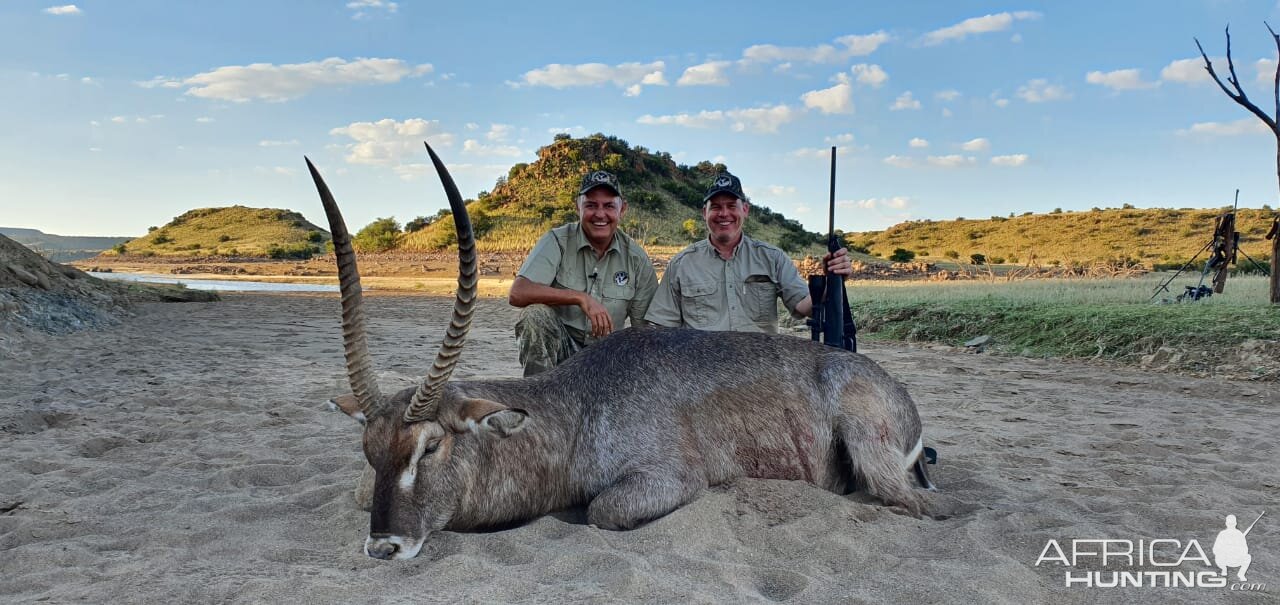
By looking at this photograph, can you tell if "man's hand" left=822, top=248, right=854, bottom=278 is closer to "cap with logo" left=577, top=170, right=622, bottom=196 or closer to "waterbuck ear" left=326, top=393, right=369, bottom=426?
"cap with logo" left=577, top=170, right=622, bottom=196

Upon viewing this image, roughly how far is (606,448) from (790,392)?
1339 mm

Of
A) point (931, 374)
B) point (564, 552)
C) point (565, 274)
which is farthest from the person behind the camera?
point (931, 374)

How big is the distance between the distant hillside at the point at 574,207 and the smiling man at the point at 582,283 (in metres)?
44.8

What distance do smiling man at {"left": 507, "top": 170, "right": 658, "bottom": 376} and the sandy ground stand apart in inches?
72.9

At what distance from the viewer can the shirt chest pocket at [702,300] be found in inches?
306

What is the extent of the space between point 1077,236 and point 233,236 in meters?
87.7

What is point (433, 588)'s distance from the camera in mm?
3809

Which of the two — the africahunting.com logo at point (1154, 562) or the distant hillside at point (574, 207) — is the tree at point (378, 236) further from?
the africahunting.com logo at point (1154, 562)

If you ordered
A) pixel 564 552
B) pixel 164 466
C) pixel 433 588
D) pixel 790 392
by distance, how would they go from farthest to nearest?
1. pixel 164 466
2. pixel 790 392
3. pixel 564 552
4. pixel 433 588

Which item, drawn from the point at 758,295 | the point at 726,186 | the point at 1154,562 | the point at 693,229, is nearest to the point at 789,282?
the point at 758,295

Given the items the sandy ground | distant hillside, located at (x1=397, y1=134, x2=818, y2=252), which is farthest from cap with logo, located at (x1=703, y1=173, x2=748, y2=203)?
distant hillside, located at (x1=397, y1=134, x2=818, y2=252)

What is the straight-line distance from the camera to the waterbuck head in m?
4.06

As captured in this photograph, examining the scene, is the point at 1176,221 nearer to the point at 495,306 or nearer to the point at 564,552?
the point at 495,306

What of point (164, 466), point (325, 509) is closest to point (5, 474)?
point (164, 466)
